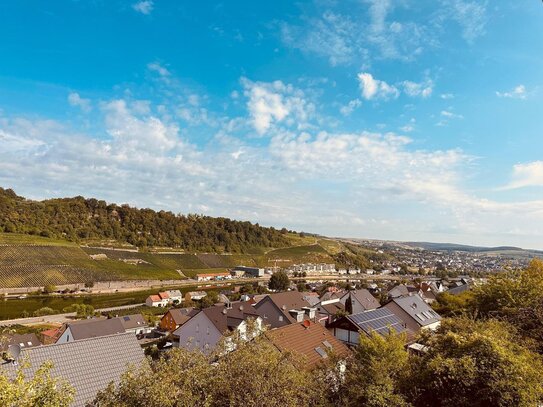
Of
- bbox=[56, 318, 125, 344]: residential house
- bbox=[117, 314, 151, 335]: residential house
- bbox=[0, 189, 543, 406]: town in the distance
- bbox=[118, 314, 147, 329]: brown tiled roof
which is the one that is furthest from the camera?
bbox=[118, 314, 147, 329]: brown tiled roof

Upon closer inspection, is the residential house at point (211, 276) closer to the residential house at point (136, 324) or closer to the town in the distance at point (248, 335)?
the town in the distance at point (248, 335)

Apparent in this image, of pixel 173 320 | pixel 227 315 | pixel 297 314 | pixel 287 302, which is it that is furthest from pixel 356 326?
pixel 173 320

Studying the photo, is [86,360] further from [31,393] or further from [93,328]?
[93,328]

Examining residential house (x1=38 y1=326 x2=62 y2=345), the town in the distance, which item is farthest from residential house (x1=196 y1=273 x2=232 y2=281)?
residential house (x1=38 y1=326 x2=62 y2=345)

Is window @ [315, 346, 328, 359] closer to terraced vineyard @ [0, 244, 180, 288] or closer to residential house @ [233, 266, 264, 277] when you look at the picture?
terraced vineyard @ [0, 244, 180, 288]

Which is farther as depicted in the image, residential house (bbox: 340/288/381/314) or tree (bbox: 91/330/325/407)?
residential house (bbox: 340/288/381/314)

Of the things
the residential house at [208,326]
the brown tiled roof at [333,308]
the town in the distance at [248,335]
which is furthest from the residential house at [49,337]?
the brown tiled roof at [333,308]

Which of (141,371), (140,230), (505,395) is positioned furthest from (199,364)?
(140,230)
